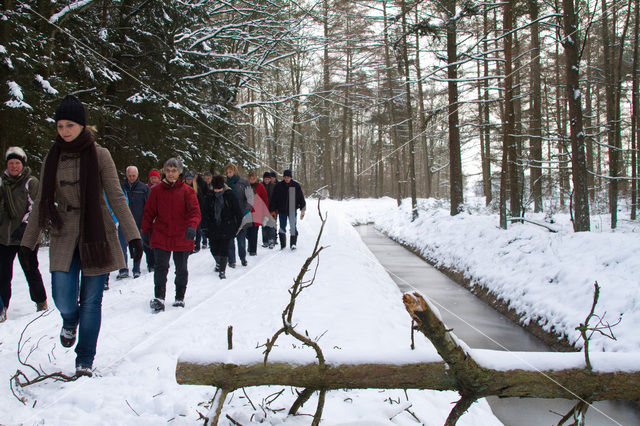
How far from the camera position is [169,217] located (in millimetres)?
4996

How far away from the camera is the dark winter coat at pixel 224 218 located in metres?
7.36

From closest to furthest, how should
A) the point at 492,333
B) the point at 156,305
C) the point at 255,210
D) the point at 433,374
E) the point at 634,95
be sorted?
the point at 433,374, the point at 156,305, the point at 492,333, the point at 255,210, the point at 634,95

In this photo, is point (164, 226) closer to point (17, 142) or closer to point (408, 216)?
point (17, 142)

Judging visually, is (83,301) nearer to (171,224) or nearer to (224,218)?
(171,224)

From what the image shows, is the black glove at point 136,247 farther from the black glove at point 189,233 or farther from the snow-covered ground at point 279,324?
the black glove at point 189,233

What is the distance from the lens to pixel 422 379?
7.17ft

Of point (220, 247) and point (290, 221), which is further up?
point (290, 221)

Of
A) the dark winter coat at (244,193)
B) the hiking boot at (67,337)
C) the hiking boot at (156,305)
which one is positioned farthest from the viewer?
the dark winter coat at (244,193)

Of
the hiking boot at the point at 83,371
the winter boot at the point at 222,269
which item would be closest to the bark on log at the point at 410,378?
the hiking boot at the point at 83,371

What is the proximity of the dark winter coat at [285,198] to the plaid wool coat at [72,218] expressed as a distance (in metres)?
6.94

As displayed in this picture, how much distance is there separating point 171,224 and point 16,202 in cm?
174

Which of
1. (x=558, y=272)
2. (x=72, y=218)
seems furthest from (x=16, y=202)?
(x=558, y=272)

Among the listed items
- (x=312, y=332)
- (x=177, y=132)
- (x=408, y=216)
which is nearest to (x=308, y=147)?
(x=408, y=216)

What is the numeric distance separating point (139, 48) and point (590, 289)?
11573 millimetres
